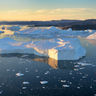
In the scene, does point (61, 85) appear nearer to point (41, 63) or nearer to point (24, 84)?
point (24, 84)

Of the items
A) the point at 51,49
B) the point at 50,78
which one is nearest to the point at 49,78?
the point at 50,78

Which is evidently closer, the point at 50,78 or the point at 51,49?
the point at 50,78

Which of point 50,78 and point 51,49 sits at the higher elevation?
point 51,49

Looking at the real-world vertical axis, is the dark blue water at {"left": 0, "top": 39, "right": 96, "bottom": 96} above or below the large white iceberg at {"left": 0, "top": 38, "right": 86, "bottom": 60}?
below

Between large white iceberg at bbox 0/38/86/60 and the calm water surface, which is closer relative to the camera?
the calm water surface

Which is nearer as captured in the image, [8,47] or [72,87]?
[72,87]

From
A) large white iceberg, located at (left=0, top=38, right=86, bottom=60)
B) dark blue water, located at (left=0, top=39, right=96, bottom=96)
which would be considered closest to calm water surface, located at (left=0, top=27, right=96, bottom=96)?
dark blue water, located at (left=0, top=39, right=96, bottom=96)

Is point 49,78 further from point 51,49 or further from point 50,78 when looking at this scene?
point 51,49

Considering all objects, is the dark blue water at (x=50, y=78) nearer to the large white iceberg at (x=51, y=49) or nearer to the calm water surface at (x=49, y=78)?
the calm water surface at (x=49, y=78)

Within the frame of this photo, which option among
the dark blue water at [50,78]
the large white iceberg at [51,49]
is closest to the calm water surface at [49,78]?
the dark blue water at [50,78]

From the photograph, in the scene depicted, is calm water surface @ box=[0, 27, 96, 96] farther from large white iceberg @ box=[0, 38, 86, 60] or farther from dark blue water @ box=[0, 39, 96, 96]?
large white iceberg @ box=[0, 38, 86, 60]

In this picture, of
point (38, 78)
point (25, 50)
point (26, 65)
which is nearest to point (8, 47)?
point (25, 50)
